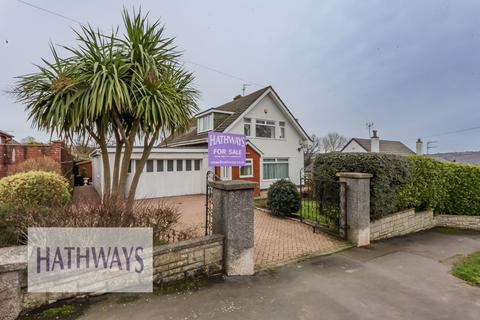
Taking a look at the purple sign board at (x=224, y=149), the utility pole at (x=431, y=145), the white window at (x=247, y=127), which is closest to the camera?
the purple sign board at (x=224, y=149)

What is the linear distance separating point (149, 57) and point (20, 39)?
6440mm

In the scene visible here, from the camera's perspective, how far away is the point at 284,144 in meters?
16.9

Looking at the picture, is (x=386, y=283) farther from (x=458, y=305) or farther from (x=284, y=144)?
(x=284, y=144)

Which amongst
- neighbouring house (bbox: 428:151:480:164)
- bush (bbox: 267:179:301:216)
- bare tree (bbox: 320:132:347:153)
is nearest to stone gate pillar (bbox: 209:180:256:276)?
bush (bbox: 267:179:301:216)

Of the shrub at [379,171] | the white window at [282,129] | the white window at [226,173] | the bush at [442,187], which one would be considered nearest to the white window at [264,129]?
the white window at [282,129]

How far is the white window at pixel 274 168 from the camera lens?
1579cm

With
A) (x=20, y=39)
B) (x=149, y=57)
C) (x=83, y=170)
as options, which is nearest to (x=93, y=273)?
(x=149, y=57)

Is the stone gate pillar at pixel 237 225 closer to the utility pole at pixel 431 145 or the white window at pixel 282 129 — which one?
the white window at pixel 282 129

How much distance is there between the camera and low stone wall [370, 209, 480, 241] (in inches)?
238

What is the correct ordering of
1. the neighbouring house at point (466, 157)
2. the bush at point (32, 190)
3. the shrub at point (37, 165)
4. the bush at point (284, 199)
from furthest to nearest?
the neighbouring house at point (466, 157) → the bush at point (284, 199) → the shrub at point (37, 165) → the bush at point (32, 190)

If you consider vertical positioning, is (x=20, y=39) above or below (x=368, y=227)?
above

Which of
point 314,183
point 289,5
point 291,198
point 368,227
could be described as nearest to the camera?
point 368,227

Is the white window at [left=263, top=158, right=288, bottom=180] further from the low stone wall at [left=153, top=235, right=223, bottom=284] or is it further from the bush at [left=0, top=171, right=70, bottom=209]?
the low stone wall at [left=153, top=235, right=223, bottom=284]

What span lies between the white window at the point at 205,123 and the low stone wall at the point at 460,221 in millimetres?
12386
